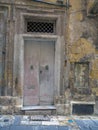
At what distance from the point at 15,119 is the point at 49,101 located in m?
1.38

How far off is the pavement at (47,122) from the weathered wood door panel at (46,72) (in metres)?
0.74

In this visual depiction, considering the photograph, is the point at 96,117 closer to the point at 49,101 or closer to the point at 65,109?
the point at 65,109

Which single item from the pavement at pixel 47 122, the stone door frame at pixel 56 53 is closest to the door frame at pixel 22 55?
the stone door frame at pixel 56 53

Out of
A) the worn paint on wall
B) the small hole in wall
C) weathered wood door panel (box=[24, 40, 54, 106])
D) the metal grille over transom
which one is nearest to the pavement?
the small hole in wall

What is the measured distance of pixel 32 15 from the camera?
722cm

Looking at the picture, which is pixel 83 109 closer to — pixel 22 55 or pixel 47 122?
pixel 47 122

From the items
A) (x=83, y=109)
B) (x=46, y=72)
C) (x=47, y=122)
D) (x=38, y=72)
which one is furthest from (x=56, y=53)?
(x=47, y=122)

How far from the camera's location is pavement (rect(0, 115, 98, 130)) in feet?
19.9

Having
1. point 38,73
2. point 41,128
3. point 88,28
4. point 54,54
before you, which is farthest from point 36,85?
point 88,28

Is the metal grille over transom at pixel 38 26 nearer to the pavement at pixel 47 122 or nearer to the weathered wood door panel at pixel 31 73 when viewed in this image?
the weathered wood door panel at pixel 31 73

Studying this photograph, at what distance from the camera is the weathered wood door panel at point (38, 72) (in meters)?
7.49

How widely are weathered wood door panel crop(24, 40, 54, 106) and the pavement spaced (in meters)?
0.70

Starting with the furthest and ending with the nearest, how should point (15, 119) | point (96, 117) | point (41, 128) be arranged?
point (96, 117), point (15, 119), point (41, 128)

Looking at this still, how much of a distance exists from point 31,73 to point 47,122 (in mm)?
1742
